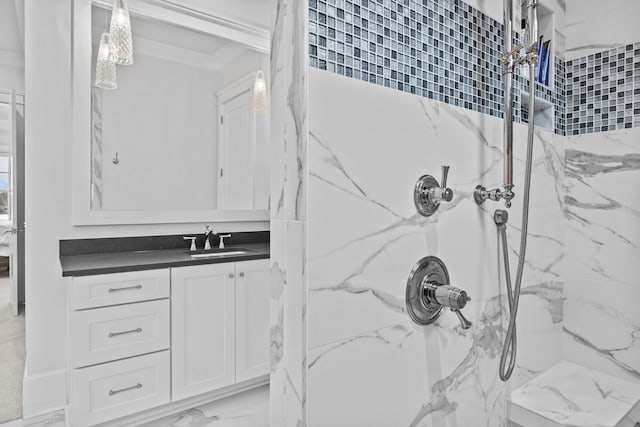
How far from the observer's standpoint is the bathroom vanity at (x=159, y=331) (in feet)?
5.91

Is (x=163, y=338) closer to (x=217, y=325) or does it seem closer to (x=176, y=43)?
(x=217, y=325)

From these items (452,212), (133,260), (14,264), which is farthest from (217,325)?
(14,264)

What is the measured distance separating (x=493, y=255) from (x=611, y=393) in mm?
784

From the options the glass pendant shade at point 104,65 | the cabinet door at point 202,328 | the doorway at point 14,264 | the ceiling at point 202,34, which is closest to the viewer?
the cabinet door at point 202,328

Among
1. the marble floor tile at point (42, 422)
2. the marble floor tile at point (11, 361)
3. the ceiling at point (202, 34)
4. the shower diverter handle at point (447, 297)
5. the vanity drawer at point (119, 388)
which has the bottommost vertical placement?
the marble floor tile at point (42, 422)

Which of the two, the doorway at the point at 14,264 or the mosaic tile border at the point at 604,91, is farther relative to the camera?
the doorway at the point at 14,264

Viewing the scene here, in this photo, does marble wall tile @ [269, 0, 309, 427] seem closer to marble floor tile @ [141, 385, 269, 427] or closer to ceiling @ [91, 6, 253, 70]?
marble floor tile @ [141, 385, 269, 427]

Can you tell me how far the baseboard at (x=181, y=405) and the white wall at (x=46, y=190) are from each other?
40cm

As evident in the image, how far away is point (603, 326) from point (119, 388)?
223 centimetres

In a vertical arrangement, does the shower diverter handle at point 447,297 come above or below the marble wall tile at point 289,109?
below

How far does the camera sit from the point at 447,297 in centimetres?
118

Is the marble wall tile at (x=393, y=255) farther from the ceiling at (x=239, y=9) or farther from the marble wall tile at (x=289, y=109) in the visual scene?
the ceiling at (x=239, y=9)

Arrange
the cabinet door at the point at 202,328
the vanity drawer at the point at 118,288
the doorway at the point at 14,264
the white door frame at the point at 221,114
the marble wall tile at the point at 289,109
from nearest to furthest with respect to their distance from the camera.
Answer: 1. the marble wall tile at the point at 289,109
2. the vanity drawer at the point at 118,288
3. the cabinet door at the point at 202,328
4. the doorway at the point at 14,264
5. the white door frame at the point at 221,114

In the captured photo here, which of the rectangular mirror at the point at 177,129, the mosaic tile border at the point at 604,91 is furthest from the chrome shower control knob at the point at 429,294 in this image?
the rectangular mirror at the point at 177,129
